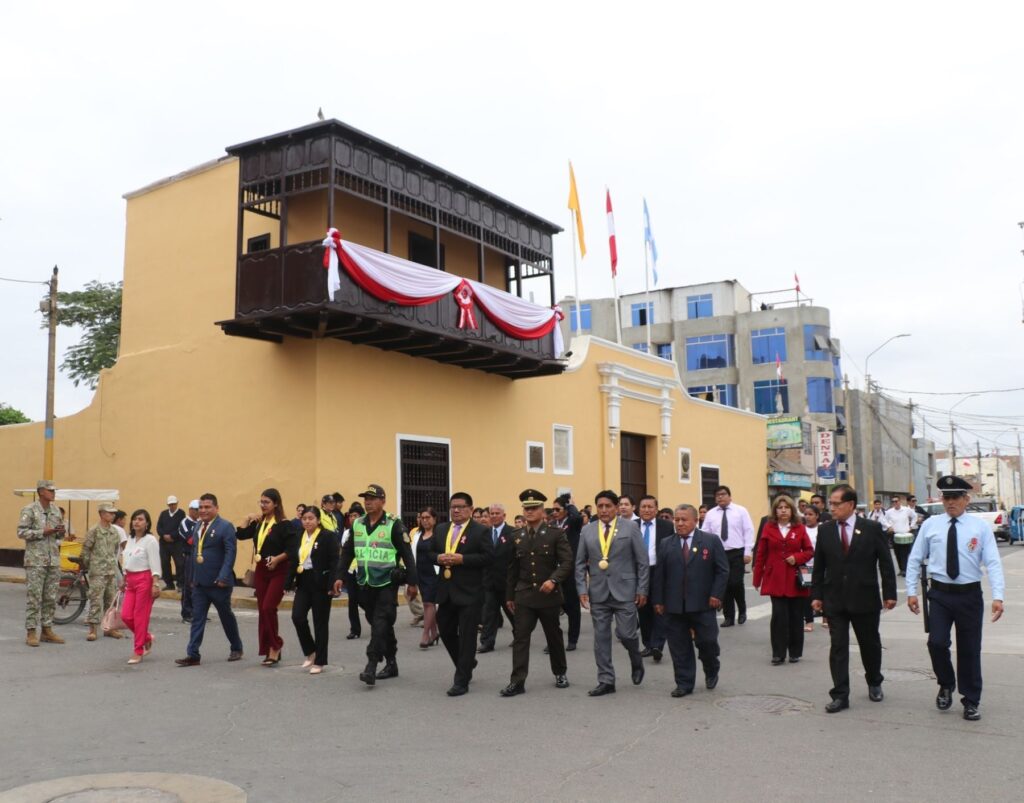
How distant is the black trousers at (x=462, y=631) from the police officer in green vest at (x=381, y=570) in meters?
0.50

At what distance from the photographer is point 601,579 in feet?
29.2

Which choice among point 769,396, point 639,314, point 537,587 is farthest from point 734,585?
point 639,314

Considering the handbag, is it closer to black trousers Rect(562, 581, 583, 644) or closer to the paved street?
the paved street

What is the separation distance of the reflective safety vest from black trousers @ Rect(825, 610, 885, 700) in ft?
13.2

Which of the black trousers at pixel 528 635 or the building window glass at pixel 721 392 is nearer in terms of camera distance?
the black trousers at pixel 528 635

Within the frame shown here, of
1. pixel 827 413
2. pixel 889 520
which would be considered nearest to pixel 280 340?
pixel 889 520

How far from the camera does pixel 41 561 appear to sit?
11.7 m

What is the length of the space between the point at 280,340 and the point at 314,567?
8951 millimetres

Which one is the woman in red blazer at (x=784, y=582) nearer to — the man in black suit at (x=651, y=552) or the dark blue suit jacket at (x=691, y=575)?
the man in black suit at (x=651, y=552)

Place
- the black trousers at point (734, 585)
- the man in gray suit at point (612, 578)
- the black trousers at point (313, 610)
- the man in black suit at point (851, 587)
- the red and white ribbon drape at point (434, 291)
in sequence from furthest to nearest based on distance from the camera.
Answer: the red and white ribbon drape at point (434, 291) → the black trousers at point (734, 585) → the black trousers at point (313, 610) → the man in gray suit at point (612, 578) → the man in black suit at point (851, 587)

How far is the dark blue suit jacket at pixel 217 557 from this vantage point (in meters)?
10.1

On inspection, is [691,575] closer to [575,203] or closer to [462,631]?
[462,631]

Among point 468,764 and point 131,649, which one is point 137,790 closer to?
point 468,764

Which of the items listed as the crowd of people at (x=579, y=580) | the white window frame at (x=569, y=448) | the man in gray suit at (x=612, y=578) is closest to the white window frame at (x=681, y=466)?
the white window frame at (x=569, y=448)
